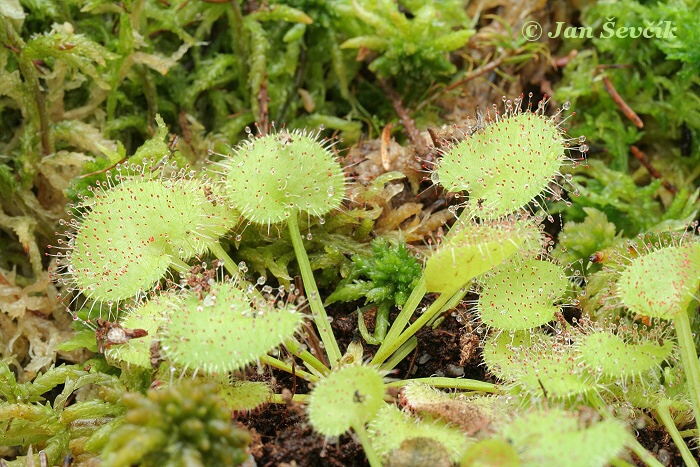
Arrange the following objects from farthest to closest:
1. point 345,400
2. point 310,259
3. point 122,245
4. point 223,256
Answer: point 310,259, point 223,256, point 122,245, point 345,400

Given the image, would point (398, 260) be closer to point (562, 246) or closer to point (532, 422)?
point (562, 246)

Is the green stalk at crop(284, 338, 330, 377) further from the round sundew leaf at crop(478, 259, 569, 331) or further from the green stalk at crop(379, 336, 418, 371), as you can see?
the round sundew leaf at crop(478, 259, 569, 331)

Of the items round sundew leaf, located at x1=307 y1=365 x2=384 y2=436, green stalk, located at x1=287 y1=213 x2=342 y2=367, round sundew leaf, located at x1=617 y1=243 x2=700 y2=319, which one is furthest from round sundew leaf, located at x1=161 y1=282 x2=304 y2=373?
round sundew leaf, located at x1=617 y1=243 x2=700 y2=319

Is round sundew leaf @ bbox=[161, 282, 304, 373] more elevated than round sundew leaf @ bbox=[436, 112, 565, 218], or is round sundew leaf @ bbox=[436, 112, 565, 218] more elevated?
round sundew leaf @ bbox=[436, 112, 565, 218]

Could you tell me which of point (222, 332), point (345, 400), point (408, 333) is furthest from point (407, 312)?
point (222, 332)

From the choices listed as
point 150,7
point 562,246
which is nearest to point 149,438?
point 562,246

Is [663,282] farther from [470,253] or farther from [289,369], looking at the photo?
[289,369]

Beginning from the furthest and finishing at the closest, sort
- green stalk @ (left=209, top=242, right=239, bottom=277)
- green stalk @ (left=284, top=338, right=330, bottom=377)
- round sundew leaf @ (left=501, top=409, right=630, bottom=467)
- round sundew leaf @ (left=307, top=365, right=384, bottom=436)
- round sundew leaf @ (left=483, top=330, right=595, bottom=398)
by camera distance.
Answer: green stalk @ (left=209, top=242, right=239, bottom=277), green stalk @ (left=284, top=338, right=330, bottom=377), round sundew leaf @ (left=483, top=330, right=595, bottom=398), round sundew leaf @ (left=307, top=365, right=384, bottom=436), round sundew leaf @ (left=501, top=409, right=630, bottom=467)
